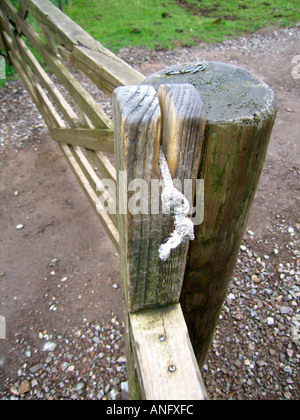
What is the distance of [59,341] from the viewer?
239cm

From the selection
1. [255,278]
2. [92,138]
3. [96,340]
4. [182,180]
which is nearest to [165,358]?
[182,180]

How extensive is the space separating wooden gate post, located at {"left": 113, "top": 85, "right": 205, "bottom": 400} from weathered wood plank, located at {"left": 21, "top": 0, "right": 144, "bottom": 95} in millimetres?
839

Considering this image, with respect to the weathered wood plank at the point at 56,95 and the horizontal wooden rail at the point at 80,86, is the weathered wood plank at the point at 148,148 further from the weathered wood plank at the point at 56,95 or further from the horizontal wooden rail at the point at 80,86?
the weathered wood plank at the point at 56,95

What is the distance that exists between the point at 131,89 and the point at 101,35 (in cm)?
766

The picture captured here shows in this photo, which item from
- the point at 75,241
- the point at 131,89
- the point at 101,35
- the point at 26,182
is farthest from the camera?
the point at 101,35

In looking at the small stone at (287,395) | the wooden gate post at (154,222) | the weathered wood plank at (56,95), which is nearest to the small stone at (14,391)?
the wooden gate post at (154,222)

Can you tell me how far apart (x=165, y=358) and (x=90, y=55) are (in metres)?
1.60

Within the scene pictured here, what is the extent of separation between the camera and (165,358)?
83 cm

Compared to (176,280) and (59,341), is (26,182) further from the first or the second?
(176,280)

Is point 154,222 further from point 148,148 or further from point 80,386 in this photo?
point 80,386

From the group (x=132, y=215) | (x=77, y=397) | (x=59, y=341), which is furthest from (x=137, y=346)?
(x=59, y=341)

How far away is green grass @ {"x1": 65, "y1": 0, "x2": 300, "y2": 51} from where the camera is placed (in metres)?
7.14

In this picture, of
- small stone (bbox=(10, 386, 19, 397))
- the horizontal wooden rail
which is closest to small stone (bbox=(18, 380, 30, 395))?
small stone (bbox=(10, 386, 19, 397))
